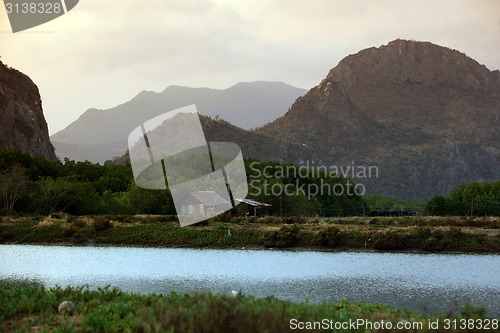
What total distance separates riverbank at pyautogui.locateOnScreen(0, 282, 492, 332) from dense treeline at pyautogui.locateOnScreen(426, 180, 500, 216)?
279ft

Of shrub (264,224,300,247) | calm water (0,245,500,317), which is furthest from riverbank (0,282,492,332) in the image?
shrub (264,224,300,247)

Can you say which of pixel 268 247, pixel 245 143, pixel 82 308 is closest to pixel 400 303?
pixel 82 308

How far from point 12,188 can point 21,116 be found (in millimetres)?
72760

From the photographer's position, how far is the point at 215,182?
9488cm

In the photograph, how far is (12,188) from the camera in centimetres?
6675

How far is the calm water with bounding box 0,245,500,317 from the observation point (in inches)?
1011

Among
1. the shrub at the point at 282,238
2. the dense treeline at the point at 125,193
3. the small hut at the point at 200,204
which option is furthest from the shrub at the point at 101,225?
the dense treeline at the point at 125,193

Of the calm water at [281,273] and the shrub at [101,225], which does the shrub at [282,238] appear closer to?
the calm water at [281,273]

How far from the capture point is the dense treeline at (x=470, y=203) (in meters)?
98.4

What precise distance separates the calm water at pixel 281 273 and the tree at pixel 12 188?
20594 millimetres

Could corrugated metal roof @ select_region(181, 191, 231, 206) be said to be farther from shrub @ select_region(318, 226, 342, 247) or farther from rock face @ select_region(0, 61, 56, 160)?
rock face @ select_region(0, 61, 56, 160)

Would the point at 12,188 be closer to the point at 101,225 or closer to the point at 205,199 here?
the point at 101,225

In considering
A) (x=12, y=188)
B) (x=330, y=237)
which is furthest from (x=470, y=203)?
(x=12, y=188)

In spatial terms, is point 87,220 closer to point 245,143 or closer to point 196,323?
point 196,323
